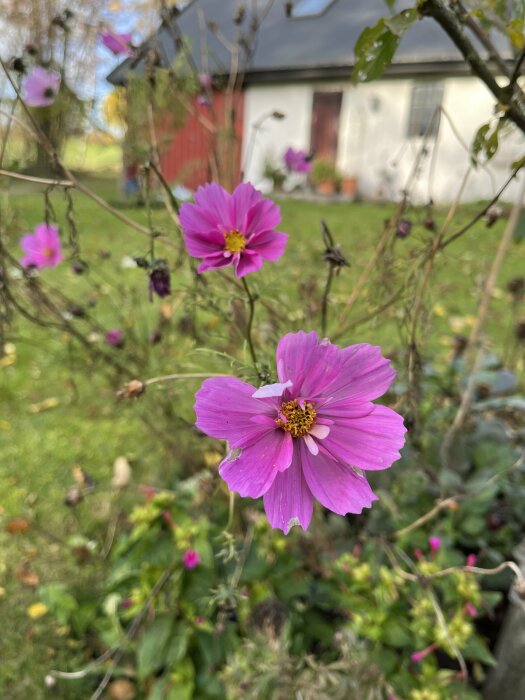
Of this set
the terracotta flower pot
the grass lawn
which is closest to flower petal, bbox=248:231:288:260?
the grass lawn

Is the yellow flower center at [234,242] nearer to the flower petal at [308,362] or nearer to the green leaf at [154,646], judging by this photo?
the flower petal at [308,362]

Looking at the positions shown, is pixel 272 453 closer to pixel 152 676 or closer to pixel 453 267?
pixel 152 676

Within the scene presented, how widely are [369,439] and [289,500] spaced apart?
103mm

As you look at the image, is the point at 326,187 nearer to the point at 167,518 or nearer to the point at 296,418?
the point at 167,518

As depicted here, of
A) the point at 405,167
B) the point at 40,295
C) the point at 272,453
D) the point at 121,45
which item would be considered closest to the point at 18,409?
the point at 40,295

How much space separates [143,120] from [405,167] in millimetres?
9077

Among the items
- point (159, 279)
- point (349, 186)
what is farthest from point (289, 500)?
point (349, 186)

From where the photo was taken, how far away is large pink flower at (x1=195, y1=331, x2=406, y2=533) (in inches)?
21.2

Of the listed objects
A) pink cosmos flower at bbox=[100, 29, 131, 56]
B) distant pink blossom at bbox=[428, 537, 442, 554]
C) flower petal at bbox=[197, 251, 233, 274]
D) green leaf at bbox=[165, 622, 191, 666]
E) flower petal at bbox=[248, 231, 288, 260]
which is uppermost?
pink cosmos flower at bbox=[100, 29, 131, 56]

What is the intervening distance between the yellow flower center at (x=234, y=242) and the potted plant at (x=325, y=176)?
32.4 ft

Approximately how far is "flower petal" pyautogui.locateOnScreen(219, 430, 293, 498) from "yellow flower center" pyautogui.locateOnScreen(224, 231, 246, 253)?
23 cm

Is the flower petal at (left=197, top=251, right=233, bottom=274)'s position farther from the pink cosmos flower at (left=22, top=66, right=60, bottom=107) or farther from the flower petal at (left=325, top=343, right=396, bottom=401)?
the pink cosmos flower at (left=22, top=66, right=60, bottom=107)

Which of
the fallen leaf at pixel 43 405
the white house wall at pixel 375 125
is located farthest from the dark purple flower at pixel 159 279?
the white house wall at pixel 375 125

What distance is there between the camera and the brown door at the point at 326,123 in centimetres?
1019
